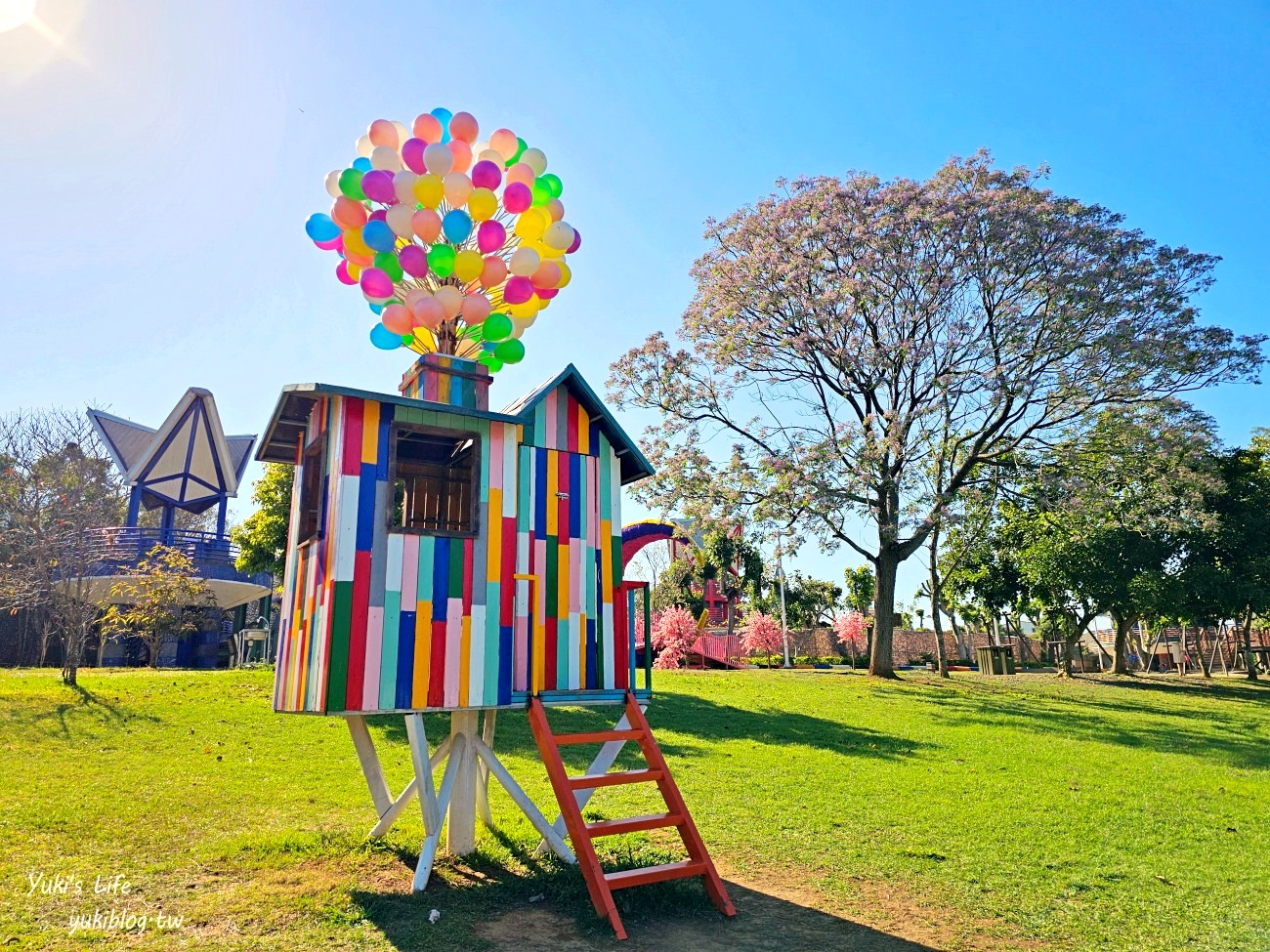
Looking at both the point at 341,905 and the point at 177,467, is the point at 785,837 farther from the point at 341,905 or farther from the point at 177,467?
the point at 177,467

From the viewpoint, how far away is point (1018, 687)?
2297cm

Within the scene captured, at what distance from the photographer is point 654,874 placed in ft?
22.1

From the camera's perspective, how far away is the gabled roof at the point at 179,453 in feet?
109

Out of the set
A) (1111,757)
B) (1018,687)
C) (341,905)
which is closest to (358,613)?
(341,905)

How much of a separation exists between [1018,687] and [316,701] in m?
21.3

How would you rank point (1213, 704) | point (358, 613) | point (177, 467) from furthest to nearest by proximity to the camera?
point (177, 467) < point (1213, 704) < point (358, 613)

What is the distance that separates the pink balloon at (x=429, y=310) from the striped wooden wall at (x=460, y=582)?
3.28 feet

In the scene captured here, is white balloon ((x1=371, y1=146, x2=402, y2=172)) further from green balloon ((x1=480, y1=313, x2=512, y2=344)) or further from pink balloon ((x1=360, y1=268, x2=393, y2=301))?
green balloon ((x1=480, y1=313, x2=512, y2=344))

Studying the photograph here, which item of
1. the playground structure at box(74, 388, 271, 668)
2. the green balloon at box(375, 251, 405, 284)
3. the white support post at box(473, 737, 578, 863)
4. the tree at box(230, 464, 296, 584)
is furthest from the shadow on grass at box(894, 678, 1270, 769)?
the playground structure at box(74, 388, 271, 668)

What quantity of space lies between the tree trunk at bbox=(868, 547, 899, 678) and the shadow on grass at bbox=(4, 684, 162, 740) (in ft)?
60.1

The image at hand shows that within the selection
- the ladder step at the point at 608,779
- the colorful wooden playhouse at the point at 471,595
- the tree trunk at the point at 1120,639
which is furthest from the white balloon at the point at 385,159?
the tree trunk at the point at 1120,639

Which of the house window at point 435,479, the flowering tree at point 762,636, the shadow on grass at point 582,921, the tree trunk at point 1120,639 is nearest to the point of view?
the shadow on grass at point 582,921

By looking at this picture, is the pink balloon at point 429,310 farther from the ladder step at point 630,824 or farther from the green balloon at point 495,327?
the ladder step at point 630,824

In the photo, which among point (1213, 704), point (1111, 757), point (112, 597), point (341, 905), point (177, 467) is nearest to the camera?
point (341, 905)
